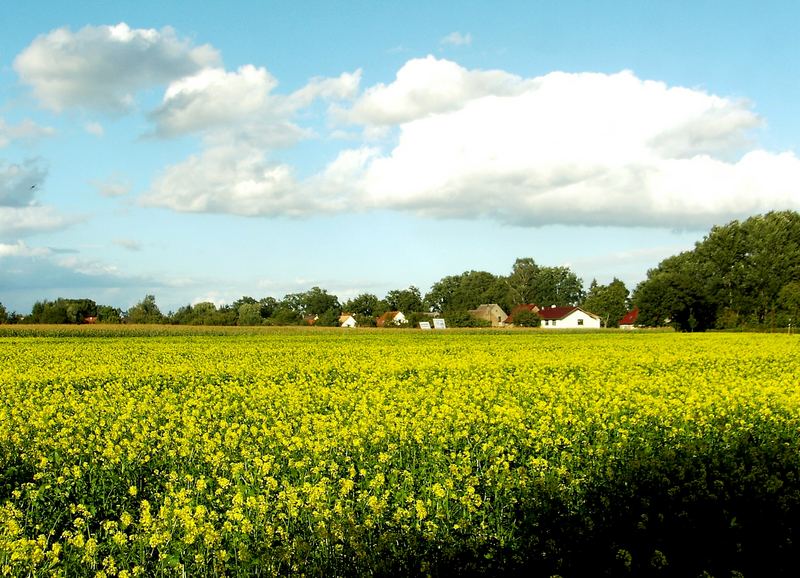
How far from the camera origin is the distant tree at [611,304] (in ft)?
466

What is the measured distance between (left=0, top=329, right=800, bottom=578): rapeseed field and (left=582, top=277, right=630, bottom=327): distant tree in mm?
128745

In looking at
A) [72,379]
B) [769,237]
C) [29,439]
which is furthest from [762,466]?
[769,237]

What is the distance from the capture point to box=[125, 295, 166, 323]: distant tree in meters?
83.1

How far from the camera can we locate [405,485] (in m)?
8.88

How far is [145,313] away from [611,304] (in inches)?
3732

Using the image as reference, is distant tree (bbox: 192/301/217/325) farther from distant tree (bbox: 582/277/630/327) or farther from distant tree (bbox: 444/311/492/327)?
distant tree (bbox: 582/277/630/327)

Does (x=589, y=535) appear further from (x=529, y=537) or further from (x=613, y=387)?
(x=613, y=387)

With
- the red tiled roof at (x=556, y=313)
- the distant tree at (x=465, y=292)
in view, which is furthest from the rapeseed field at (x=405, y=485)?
the distant tree at (x=465, y=292)

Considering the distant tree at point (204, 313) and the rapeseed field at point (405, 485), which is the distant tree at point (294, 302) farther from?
the rapeseed field at point (405, 485)

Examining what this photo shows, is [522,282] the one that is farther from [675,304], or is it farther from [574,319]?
[675,304]

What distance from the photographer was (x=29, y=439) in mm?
11883

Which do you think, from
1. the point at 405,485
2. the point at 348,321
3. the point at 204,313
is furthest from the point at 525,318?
the point at 405,485

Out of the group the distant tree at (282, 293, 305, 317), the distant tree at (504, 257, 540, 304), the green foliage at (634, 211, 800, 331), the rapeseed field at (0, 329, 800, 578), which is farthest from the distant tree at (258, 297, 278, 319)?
the rapeseed field at (0, 329, 800, 578)

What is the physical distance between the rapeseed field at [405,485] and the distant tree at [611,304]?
129 m
